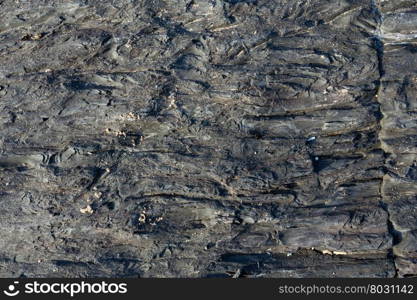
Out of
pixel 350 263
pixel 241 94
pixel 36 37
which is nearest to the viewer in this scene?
pixel 350 263

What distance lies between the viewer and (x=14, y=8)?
14.9 ft

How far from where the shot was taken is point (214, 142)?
4.07 meters

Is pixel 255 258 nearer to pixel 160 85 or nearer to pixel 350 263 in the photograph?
pixel 350 263

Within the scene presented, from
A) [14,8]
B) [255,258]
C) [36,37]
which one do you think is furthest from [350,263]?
[14,8]

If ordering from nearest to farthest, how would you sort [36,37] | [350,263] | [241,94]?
[350,263], [241,94], [36,37]

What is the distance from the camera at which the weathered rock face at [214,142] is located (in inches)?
153

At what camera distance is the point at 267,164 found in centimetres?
399

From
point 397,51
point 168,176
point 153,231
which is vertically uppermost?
point 397,51

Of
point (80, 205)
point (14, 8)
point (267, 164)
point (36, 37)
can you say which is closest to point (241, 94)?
point (267, 164)

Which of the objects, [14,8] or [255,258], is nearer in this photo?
[255,258]

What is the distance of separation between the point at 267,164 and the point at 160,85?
0.93 m

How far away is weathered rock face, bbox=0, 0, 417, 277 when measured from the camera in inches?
153

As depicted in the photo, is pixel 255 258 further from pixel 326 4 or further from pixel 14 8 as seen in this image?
pixel 14 8

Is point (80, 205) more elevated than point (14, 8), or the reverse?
point (14, 8)
